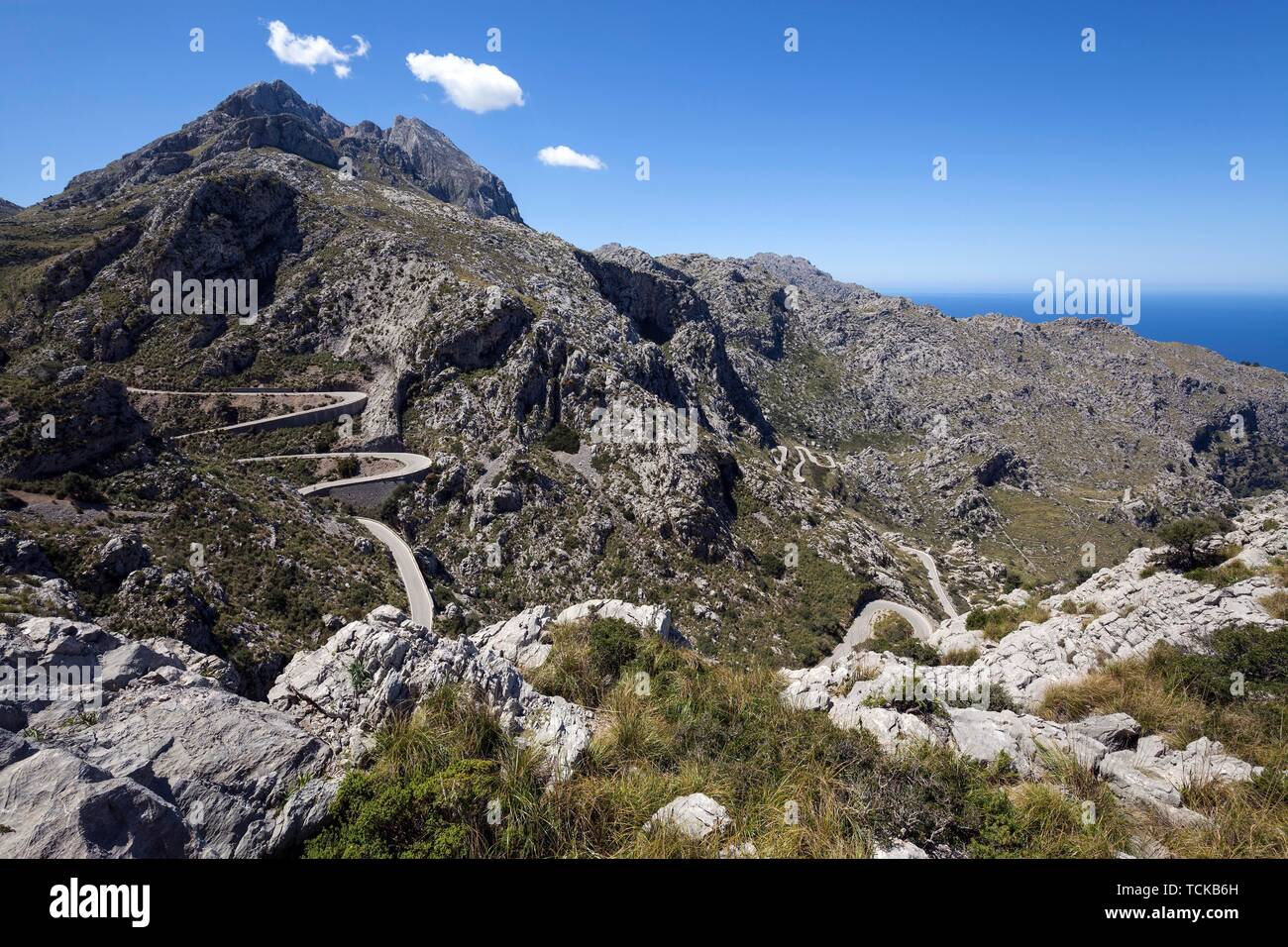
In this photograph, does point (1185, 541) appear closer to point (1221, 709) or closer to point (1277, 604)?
point (1277, 604)

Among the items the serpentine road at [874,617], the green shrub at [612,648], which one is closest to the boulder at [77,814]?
the green shrub at [612,648]

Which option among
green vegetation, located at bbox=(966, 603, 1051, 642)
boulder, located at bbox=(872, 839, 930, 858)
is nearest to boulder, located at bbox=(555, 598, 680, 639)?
boulder, located at bbox=(872, 839, 930, 858)

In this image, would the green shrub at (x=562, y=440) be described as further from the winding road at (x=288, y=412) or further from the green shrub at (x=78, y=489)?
the green shrub at (x=78, y=489)

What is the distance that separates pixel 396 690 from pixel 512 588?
45216mm

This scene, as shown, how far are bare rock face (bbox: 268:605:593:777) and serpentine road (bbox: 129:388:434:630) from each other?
3365 centimetres

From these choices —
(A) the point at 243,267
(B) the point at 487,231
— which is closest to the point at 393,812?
(A) the point at 243,267

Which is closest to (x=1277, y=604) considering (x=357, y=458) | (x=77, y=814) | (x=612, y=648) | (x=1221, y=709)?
(x=1221, y=709)

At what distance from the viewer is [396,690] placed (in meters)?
8.48

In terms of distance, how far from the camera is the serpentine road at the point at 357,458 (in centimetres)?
4429

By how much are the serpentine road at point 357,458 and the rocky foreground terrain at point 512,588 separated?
1.98ft

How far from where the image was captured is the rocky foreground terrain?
610 centimetres

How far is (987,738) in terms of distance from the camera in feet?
30.1

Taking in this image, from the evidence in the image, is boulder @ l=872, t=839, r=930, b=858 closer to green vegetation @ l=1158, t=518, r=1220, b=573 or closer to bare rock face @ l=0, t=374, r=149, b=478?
green vegetation @ l=1158, t=518, r=1220, b=573
